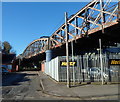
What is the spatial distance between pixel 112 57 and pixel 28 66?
68730 mm

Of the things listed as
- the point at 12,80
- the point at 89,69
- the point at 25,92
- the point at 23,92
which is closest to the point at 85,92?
the point at 25,92

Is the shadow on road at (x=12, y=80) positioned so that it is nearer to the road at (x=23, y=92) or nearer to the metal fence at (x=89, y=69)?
the road at (x=23, y=92)

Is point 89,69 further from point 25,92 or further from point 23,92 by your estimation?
point 23,92

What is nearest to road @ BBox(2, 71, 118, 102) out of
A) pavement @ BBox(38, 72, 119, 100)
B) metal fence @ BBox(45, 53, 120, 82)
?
pavement @ BBox(38, 72, 119, 100)

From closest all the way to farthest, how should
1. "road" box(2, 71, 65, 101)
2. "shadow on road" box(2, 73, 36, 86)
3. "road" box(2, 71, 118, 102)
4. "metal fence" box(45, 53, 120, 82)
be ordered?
"road" box(2, 71, 118, 102) → "road" box(2, 71, 65, 101) → "metal fence" box(45, 53, 120, 82) → "shadow on road" box(2, 73, 36, 86)

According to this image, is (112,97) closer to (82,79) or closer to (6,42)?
(82,79)

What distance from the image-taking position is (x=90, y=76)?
1703 centimetres

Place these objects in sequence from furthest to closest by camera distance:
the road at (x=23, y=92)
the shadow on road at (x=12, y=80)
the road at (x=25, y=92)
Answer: the shadow on road at (x=12, y=80), the road at (x=23, y=92), the road at (x=25, y=92)

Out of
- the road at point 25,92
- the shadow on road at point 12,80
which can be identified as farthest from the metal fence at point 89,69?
the shadow on road at point 12,80

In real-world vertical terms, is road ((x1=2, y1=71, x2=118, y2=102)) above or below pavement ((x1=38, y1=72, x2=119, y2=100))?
below

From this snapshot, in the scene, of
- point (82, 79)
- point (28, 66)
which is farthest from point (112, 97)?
point (28, 66)

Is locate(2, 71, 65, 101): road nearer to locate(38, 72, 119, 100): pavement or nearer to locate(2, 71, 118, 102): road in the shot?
locate(2, 71, 118, 102): road

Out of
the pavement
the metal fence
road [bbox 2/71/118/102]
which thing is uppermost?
the metal fence

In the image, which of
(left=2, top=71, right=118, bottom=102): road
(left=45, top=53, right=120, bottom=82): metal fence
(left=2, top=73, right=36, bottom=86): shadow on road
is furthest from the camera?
(left=2, top=73, right=36, bottom=86): shadow on road
